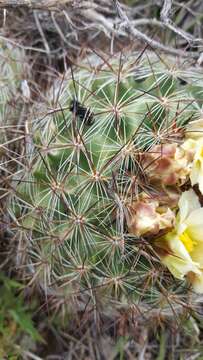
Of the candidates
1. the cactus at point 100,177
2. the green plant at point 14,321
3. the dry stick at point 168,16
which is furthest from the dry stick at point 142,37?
the green plant at point 14,321

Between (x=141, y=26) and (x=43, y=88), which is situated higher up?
(x=141, y=26)

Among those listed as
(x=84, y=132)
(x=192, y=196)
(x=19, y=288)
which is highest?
(x=84, y=132)

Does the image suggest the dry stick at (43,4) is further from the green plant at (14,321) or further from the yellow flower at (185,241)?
the green plant at (14,321)

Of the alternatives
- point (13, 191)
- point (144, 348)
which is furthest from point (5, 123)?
point (144, 348)

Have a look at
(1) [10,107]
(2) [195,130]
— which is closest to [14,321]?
(1) [10,107]

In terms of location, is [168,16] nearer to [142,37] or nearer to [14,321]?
[142,37]

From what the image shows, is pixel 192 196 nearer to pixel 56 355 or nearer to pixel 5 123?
pixel 5 123
